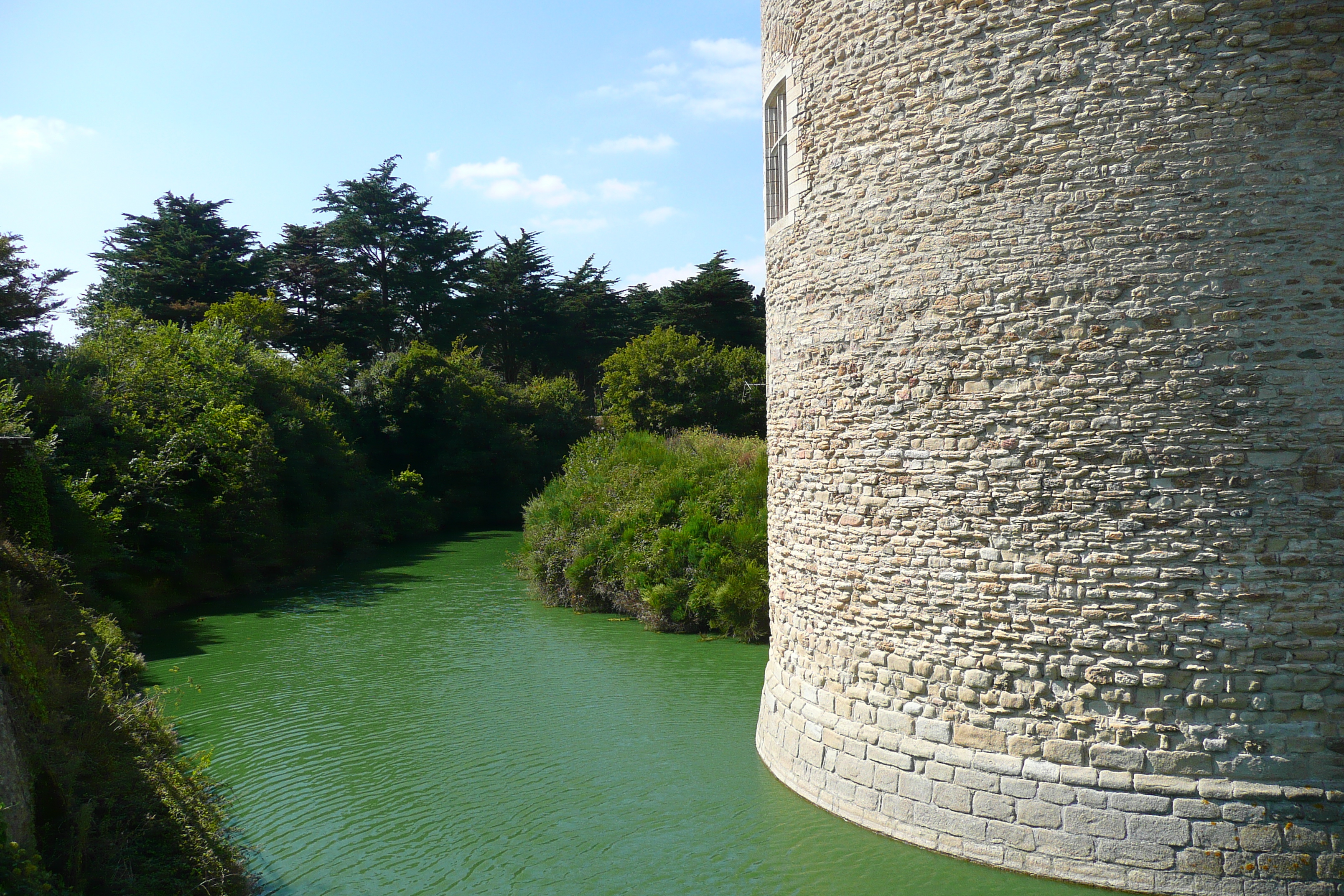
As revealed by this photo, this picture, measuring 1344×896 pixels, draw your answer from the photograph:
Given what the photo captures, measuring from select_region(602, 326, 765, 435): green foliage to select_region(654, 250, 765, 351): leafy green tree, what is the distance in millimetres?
5274

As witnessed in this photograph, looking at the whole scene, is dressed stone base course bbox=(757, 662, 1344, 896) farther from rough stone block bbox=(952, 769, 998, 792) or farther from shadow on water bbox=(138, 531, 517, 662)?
shadow on water bbox=(138, 531, 517, 662)

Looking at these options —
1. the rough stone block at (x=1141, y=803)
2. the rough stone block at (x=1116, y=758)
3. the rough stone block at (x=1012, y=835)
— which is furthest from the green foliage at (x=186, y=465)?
the rough stone block at (x=1141, y=803)

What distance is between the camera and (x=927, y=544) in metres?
6.77

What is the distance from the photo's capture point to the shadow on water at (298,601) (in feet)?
51.2

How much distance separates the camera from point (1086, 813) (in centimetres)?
606

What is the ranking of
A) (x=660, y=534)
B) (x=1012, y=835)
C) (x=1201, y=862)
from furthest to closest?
(x=660, y=534), (x=1012, y=835), (x=1201, y=862)

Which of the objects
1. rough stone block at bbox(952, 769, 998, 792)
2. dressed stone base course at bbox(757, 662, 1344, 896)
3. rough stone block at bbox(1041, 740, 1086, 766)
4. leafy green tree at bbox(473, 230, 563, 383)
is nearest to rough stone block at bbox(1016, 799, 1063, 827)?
dressed stone base course at bbox(757, 662, 1344, 896)

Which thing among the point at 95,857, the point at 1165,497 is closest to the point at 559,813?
the point at 95,857

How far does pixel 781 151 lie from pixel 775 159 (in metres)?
0.12

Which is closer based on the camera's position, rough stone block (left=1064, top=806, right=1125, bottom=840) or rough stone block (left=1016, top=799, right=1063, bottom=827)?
rough stone block (left=1064, top=806, right=1125, bottom=840)

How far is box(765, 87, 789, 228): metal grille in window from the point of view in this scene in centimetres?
847

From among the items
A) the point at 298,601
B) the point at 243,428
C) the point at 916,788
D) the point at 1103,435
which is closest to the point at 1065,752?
the point at 916,788

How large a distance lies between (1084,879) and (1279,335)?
3.83 m

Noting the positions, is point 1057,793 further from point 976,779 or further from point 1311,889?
point 1311,889
